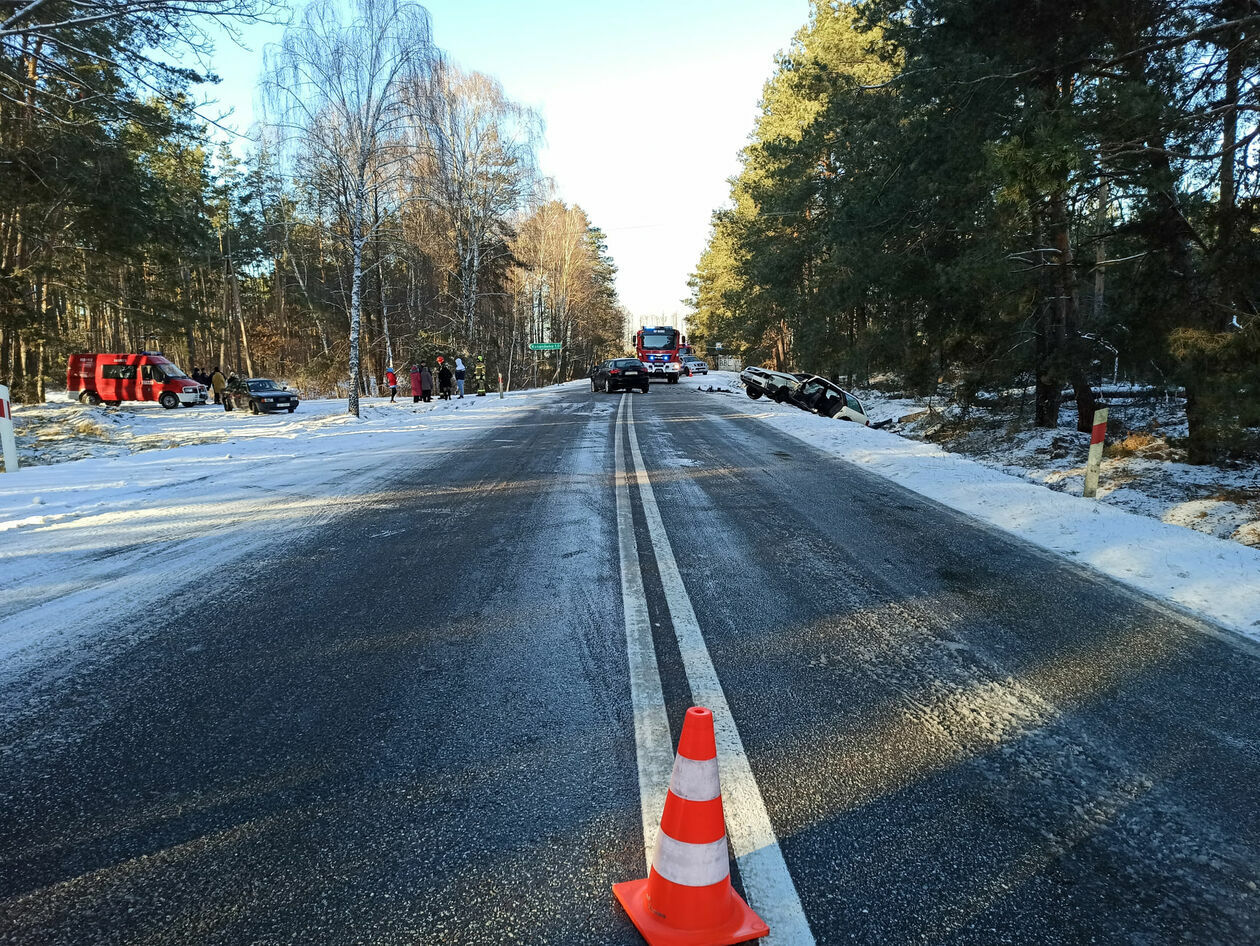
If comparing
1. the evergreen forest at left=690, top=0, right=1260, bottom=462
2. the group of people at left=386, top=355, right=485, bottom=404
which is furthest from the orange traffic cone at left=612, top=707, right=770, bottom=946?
the group of people at left=386, top=355, right=485, bottom=404

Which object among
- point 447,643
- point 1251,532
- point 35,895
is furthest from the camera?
point 1251,532

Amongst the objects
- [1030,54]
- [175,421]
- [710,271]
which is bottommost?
[175,421]

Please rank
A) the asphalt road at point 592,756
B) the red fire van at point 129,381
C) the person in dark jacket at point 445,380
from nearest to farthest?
1. the asphalt road at point 592,756
2. the red fire van at point 129,381
3. the person in dark jacket at point 445,380

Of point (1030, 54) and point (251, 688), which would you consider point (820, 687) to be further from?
point (1030, 54)

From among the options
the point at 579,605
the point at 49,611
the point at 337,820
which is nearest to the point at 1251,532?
the point at 579,605

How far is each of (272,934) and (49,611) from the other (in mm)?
3699

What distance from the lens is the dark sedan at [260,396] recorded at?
25219mm

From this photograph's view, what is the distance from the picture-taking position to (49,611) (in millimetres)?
4406

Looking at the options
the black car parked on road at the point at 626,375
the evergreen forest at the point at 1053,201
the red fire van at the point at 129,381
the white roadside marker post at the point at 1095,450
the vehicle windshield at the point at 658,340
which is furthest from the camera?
the vehicle windshield at the point at 658,340

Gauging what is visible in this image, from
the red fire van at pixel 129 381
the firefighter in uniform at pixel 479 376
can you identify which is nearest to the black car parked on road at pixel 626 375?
the firefighter in uniform at pixel 479 376

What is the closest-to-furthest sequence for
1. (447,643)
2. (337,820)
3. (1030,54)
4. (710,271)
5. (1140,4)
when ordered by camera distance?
(337,820) < (447,643) < (1140,4) < (1030,54) < (710,271)

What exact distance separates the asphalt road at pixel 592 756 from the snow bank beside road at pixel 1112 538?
1.41ft

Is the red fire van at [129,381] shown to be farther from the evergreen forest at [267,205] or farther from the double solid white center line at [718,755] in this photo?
the double solid white center line at [718,755]

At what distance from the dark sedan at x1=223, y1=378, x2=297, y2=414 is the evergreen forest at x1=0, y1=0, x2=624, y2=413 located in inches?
117
